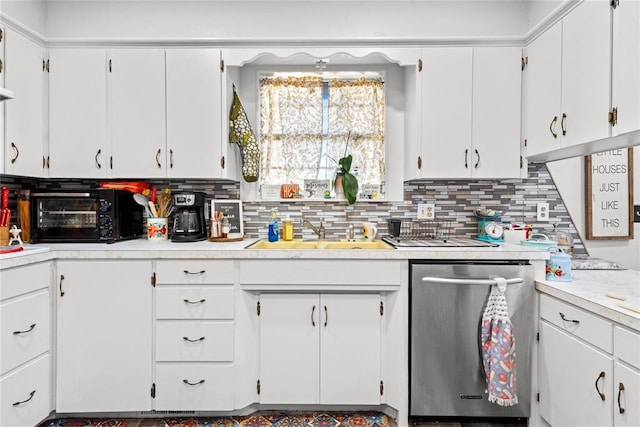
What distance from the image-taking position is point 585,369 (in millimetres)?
1505

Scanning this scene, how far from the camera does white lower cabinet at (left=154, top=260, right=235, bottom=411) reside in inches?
76.4

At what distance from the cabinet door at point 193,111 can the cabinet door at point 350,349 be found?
1.23m

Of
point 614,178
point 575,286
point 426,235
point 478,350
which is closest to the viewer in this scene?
point 575,286

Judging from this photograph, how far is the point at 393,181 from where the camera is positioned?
2613mm

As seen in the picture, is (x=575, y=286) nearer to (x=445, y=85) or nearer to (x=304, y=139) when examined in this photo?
(x=445, y=85)

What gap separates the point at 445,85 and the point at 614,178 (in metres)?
1.24

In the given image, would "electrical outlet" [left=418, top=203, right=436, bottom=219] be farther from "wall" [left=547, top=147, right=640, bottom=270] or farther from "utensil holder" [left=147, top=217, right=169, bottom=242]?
"utensil holder" [left=147, top=217, right=169, bottom=242]

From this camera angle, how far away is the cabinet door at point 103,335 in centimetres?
195

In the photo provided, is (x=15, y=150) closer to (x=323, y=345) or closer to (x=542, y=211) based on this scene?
(x=323, y=345)

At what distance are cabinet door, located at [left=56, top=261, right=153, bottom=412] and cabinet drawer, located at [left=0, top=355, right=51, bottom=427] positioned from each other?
0.07 meters

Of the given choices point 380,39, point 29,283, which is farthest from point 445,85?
point 29,283

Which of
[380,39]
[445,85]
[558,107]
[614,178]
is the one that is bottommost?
[614,178]

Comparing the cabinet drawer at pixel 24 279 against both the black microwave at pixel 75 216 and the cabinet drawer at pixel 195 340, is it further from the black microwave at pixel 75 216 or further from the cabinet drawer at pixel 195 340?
the cabinet drawer at pixel 195 340

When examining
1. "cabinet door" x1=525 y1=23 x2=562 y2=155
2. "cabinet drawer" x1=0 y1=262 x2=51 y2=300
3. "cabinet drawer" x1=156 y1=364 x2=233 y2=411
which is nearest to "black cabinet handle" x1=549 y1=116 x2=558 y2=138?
"cabinet door" x1=525 y1=23 x2=562 y2=155
